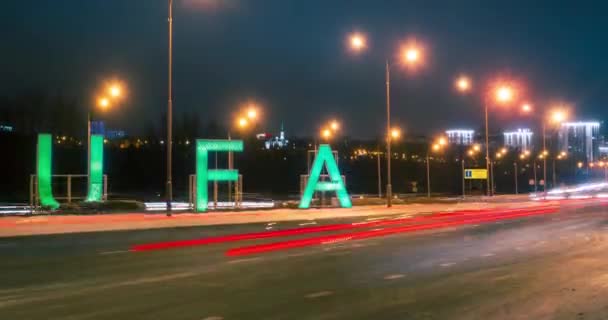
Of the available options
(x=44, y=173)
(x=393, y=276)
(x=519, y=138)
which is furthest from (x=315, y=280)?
(x=519, y=138)

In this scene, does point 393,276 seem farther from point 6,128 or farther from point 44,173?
point 6,128

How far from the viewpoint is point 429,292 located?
38.7 ft

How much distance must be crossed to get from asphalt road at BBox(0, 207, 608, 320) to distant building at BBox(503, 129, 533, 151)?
177 m

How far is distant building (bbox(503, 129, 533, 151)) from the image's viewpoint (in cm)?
19162

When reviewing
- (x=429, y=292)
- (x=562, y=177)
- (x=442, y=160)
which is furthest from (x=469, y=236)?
(x=562, y=177)

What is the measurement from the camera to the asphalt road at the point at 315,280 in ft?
33.5

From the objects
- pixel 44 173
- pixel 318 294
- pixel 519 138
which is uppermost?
pixel 519 138

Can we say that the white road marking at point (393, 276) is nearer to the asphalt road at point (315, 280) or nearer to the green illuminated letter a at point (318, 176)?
the asphalt road at point (315, 280)

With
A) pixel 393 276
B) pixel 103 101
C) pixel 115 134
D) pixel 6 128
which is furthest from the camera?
pixel 115 134

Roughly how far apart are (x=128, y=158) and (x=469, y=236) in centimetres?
9056

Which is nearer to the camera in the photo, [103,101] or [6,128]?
[103,101]

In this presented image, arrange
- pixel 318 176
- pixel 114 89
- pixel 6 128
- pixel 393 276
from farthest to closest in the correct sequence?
pixel 6 128
pixel 318 176
pixel 114 89
pixel 393 276

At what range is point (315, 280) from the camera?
44.0 feet

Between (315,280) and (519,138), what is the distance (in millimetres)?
189894
